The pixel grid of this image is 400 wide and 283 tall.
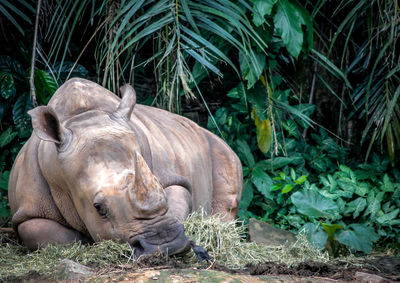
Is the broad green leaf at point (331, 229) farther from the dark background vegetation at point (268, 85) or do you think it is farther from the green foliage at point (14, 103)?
the green foliage at point (14, 103)

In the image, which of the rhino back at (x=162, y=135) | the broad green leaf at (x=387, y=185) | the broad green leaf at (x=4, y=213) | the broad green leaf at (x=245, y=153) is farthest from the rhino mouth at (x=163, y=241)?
the broad green leaf at (x=387, y=185)

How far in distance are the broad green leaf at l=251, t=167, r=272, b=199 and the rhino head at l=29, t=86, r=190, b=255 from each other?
220 centimetres

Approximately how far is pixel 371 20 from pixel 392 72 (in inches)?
23.4

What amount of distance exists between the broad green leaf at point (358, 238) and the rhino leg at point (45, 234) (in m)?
2.19

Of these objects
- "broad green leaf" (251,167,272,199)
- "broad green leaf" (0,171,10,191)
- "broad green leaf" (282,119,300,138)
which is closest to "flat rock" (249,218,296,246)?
"broad green leaf" (251,167,272,199)

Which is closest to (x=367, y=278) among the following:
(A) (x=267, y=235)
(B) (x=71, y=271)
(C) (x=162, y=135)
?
(A) (x=267, y=235)

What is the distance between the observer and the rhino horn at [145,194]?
12.9ft

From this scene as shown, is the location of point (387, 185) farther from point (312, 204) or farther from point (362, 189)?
point (312, 204)

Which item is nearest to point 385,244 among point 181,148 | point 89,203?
point 181,148

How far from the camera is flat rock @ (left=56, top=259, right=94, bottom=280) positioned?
347 cm

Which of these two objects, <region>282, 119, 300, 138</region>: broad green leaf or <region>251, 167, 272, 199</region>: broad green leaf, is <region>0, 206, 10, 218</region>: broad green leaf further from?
<region>282, 119, 300, 138</region>: broad green leaf

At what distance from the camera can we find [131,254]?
3887 mm

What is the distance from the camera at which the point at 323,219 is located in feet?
20.6

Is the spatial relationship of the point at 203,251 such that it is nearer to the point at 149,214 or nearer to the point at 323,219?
the point at 149,214
